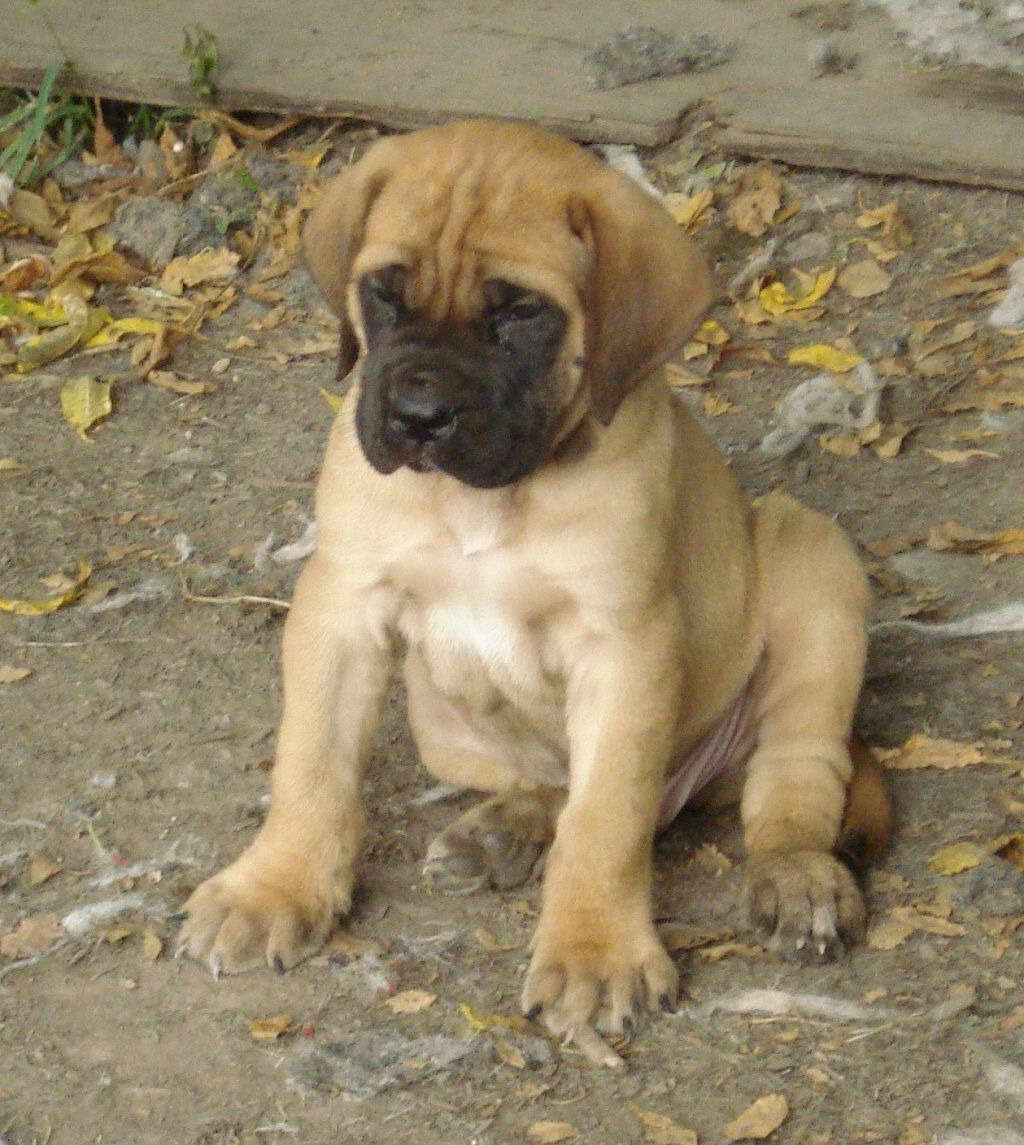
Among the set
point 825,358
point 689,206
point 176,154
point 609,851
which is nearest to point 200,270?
point 176,154

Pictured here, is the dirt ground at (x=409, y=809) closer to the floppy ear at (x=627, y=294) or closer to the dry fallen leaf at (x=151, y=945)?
the dry fallen leaf at (x=151, y=945)

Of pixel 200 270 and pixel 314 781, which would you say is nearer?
pixel 314 781

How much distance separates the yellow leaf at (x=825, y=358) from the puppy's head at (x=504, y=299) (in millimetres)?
2858

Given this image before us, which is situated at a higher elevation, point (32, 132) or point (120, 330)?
point (32, 132)

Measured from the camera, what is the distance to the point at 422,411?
3551 millimetres

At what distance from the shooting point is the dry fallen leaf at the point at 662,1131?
130 inches

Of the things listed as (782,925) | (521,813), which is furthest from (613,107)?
(782,925)

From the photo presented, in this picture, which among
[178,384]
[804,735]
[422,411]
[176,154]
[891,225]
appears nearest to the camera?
[422,411]

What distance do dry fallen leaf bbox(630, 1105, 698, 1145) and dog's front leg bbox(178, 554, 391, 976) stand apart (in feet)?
2.75

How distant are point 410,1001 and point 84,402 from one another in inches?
135

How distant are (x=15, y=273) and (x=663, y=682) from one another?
4206 millimetres

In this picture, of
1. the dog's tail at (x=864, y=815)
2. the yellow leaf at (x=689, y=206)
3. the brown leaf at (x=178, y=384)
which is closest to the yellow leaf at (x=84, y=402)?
the brown leaf at (x=178, y=384)

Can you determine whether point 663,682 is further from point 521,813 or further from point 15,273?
point 15,273

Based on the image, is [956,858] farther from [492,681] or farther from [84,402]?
[84,402]
